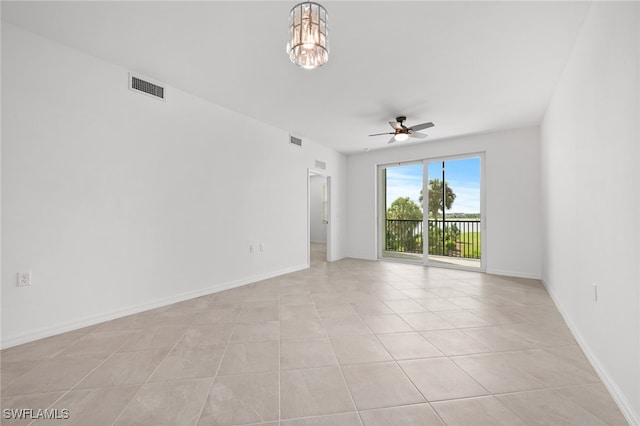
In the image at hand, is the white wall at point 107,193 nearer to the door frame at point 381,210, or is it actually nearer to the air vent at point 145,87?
the air vent at point 145,87

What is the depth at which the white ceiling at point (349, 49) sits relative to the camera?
81.0 inches

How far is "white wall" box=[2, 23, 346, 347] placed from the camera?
7.38 ft

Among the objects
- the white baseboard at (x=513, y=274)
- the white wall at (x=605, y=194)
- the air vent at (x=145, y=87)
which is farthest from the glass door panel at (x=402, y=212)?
the air vent at (x=145, y=87)

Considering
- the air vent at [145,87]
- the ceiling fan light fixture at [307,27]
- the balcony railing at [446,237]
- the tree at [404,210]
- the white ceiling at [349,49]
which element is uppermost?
the white ceiling at [349,49]

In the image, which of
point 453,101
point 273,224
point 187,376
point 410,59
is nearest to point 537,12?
point 410,59

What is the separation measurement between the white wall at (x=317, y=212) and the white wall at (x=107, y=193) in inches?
220

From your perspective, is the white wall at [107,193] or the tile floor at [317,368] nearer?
the tile floor at [317,368]

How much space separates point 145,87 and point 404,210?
18.2ft

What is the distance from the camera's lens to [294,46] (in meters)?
1.53

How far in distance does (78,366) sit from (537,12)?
14.2ft

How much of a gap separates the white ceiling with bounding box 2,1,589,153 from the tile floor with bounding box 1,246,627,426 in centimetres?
266

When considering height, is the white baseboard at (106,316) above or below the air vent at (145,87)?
below

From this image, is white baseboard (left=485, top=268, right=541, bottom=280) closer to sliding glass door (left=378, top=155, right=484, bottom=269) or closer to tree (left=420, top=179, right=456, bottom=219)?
sliding glass door (left=378, top=155, right=484, bottom=269)

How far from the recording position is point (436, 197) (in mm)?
5820
